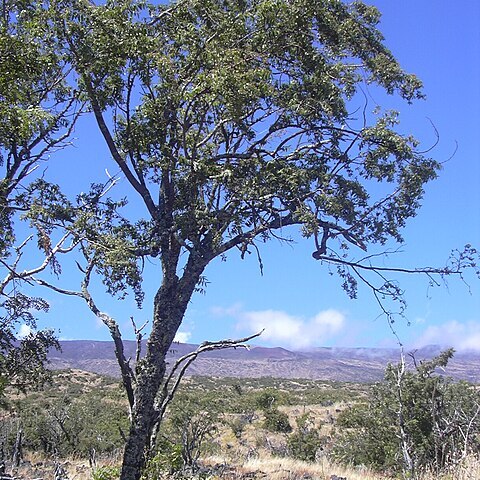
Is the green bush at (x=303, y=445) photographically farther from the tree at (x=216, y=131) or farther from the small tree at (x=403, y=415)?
the tree at (x=216, y=131)

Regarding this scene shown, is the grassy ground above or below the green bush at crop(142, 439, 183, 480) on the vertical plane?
below

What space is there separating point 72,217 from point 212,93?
2.86 m

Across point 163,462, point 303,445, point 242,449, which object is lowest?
point 242,449

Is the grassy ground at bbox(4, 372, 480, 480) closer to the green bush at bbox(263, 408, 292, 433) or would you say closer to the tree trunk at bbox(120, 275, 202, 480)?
the green bush at bbox(263, 408, 292, 433)

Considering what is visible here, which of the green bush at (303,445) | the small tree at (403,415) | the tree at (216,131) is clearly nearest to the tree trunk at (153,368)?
the tree at (216,131)

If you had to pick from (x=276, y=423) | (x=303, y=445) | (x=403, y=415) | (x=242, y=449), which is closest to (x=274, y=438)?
(x=276, y=423)

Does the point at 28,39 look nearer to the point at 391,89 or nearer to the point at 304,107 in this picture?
the point at 304,107

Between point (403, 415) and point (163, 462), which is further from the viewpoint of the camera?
point (403, 415)

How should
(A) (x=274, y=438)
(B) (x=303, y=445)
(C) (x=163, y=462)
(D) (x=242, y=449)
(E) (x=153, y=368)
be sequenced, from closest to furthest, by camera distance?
(C) (x=163, y=462) < (E) (x=153, y=368) < (B) (x=303, y=445) < (D) (x=242, y=449) < (A) (x=274, y=438)

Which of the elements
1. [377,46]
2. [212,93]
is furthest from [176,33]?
[377,46]

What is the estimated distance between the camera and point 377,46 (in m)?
10.8

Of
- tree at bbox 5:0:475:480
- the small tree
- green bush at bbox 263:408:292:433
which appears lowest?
green bush at bbox 263:408:292:433

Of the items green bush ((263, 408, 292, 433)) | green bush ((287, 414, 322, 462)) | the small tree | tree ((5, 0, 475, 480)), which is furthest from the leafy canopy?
green bush ((263, 408, 292, 433))

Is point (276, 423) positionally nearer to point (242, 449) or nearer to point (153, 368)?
point (242, 449)
